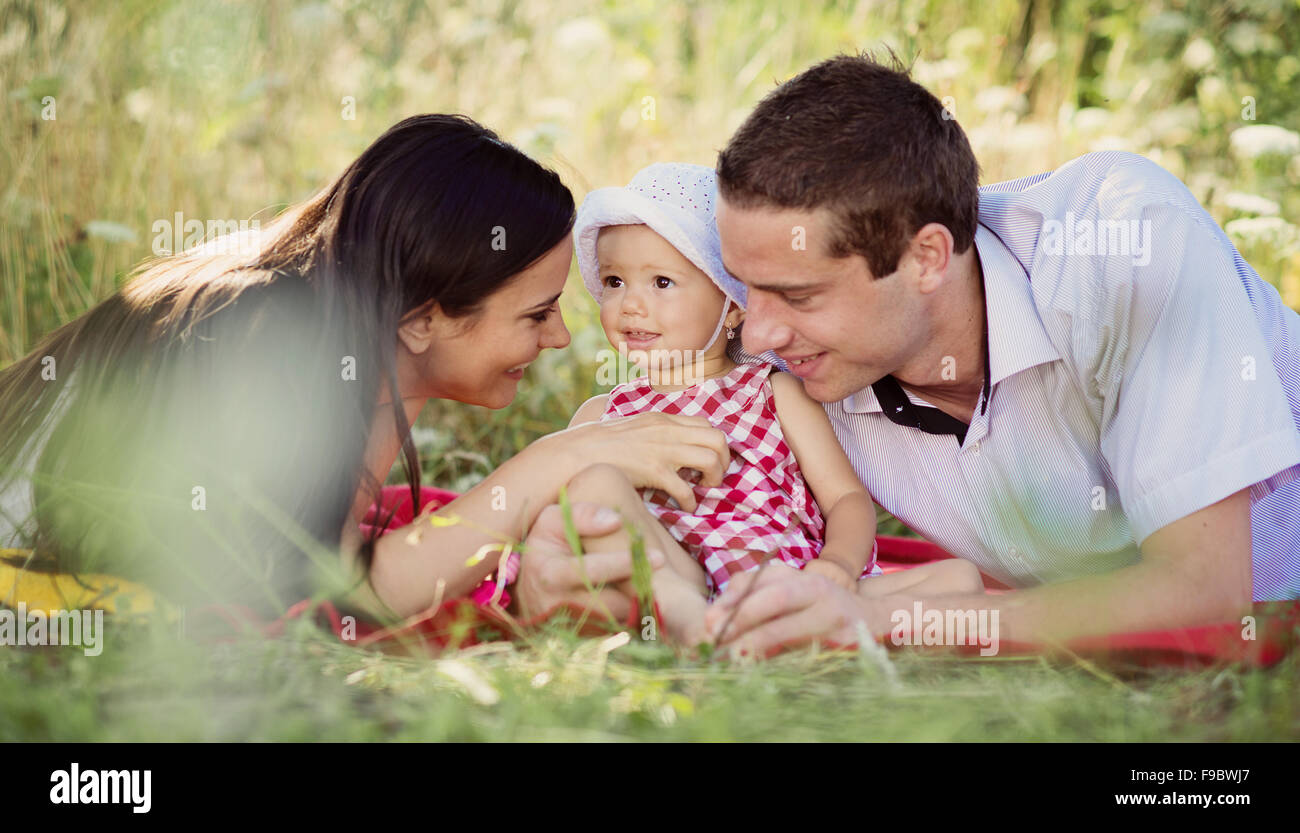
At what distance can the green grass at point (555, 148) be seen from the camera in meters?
1.64

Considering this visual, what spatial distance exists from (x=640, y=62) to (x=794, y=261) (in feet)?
10.0

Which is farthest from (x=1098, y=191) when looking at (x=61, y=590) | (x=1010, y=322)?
(x=61, y=590)

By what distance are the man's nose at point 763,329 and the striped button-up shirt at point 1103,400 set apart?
0.39 m

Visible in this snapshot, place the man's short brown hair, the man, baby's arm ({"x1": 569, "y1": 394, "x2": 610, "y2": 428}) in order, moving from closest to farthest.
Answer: the man < the man's short brown hair < baby's arm ({"x1": 569, "y1": 394, "x2": 610, "y2": 428})

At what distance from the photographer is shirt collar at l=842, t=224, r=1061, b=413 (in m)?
2.38

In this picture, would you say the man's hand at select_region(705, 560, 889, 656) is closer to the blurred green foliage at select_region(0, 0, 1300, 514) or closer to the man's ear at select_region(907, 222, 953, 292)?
the man's ear at select_region(907, 222, 953, 292)

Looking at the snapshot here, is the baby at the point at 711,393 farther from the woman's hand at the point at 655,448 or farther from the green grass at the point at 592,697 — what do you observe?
the green grass at the point at 592,697

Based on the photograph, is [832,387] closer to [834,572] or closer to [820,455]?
[820,455]

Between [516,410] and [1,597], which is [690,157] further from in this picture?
[1,597]

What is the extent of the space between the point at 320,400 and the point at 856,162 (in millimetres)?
1195

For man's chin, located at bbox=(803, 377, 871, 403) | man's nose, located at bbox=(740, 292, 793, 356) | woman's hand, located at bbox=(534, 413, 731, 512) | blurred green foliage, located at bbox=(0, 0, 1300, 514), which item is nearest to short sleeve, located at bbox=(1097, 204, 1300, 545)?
man's chin, located at bbox=(803, 377, 871, 403)

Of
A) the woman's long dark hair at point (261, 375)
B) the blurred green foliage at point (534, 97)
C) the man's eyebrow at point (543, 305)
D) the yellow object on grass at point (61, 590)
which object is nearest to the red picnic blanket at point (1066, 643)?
the woman's long dark hair at point (261, 375)

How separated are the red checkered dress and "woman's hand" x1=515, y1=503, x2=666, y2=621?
37 cm

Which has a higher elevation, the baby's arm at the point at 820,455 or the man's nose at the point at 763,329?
the man's nose at the point at 763,329
